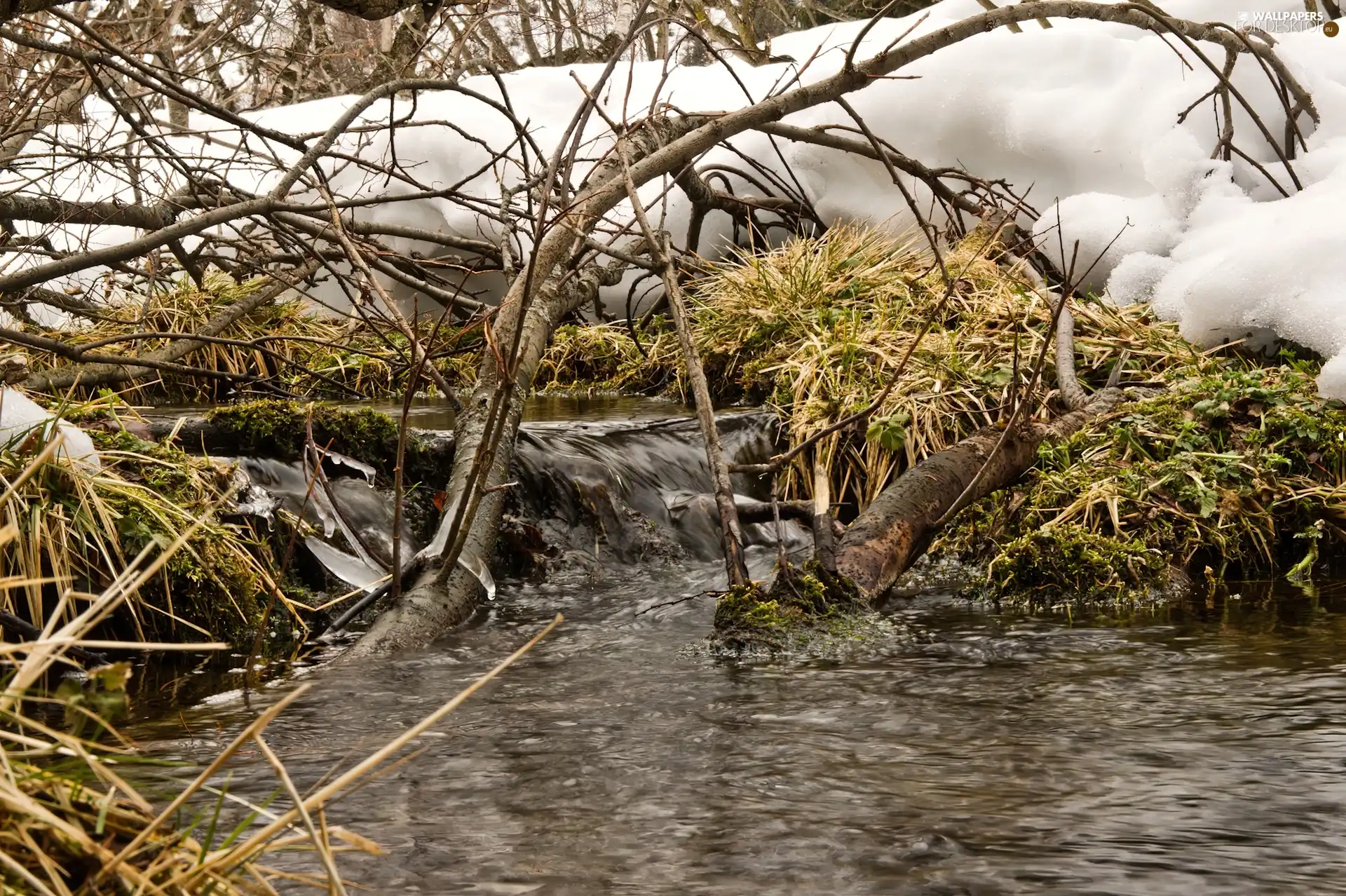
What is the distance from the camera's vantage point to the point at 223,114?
12.7ft

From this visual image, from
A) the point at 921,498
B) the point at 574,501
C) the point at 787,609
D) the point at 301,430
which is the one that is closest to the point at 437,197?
the point at 301,430

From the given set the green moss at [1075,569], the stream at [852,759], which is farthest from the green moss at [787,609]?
the green moss at [1075,569]

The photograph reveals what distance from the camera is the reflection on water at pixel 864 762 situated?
193cm

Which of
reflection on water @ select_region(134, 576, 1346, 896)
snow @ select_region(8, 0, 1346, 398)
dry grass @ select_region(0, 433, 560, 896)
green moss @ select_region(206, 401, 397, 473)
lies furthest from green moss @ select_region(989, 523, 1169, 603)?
dry grass @ select_region(0, 433, 560, 896)

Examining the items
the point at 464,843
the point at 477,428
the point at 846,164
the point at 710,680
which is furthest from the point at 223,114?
the point at 846,164

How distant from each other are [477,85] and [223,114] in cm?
691

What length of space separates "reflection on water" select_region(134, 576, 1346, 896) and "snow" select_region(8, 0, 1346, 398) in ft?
7.85

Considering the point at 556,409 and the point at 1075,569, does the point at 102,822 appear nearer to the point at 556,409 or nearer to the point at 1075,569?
the point at 1075,569

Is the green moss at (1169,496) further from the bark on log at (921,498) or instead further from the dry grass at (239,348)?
the dry grass at (239,348)

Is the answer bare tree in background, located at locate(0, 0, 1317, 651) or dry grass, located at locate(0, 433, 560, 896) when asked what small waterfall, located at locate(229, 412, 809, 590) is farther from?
dry grass, located at locate(0, 433, 560, 896)

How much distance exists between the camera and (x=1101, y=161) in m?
7.04

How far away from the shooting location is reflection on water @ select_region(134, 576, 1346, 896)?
1.93 m

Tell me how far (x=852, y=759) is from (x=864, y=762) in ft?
0.09

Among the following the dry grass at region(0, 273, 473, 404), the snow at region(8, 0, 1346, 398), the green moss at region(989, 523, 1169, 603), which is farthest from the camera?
the dry grass at region(0, 273, 473, 404)
